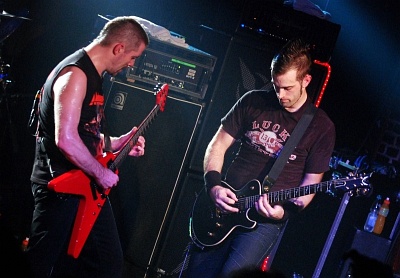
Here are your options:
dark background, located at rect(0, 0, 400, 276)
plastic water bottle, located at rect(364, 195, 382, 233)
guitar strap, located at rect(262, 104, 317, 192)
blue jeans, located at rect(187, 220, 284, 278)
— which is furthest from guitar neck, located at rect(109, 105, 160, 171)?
plastic water bottle, located at rect(364, 195, 382, 233)

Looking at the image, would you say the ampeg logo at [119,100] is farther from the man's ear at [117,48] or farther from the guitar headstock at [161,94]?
the man's ear at [117,48]

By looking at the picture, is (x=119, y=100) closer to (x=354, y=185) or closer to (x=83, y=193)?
(x=83, y=193)

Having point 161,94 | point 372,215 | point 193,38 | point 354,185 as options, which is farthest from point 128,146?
point 372,215

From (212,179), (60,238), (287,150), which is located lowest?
(60,238)

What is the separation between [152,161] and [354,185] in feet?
5.88

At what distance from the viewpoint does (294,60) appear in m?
3.52

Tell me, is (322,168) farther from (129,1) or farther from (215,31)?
(129,1)

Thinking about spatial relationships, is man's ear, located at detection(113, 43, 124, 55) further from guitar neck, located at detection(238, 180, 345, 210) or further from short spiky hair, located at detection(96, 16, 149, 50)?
guitar neck, located at detection(238, 180, 345, 210)

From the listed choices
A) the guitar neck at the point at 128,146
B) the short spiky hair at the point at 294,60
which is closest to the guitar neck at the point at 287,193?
the short spiky hair at the point at 294,60

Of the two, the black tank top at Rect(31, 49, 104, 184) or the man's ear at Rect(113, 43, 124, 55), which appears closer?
the black tank top at Rect(31, 49, 104, 184)

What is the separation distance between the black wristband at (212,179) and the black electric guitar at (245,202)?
6 centimetres

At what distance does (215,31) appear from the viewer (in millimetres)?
4648

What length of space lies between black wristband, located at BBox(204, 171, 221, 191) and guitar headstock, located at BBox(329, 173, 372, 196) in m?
0.79

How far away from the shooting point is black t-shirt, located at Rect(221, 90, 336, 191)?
3682 mm
